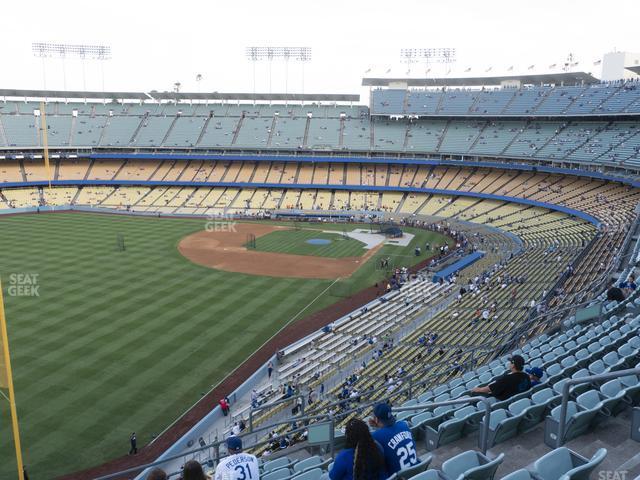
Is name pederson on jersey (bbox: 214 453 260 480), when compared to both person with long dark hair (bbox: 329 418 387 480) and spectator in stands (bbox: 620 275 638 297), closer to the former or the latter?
person with long dark hair (bbox: 329 418 387 480)

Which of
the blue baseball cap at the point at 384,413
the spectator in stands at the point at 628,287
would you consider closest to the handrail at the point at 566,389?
the blue baseball cap at the point at 384,413

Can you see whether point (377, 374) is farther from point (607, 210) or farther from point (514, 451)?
point (607, 210)

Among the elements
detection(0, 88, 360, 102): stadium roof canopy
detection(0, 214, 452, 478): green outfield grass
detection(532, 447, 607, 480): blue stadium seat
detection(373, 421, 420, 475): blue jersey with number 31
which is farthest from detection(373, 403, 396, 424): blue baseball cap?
detection(0, 88, 360, 102): stadium roof canopy

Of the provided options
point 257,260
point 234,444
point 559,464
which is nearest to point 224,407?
point 234,444

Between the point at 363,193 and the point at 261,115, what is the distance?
27.3 metres

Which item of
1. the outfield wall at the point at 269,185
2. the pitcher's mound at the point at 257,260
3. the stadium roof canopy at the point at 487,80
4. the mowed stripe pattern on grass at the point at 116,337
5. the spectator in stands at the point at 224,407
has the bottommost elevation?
the spectator in stands at the point at 224,407

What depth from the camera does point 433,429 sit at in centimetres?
828

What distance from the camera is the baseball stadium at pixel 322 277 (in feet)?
30.0

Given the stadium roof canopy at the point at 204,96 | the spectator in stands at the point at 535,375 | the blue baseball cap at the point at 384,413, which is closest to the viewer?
the blue baseball cap at the point at 384,413

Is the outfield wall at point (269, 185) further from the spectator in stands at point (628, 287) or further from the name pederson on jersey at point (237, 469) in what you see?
the name pederson on jersey at point (237, 469)

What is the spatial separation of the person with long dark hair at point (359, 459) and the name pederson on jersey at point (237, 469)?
39.2 inches

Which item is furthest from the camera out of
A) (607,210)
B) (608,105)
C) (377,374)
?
(608,105)

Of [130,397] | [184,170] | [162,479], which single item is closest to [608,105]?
[184,170]

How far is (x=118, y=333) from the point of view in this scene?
25797mm
